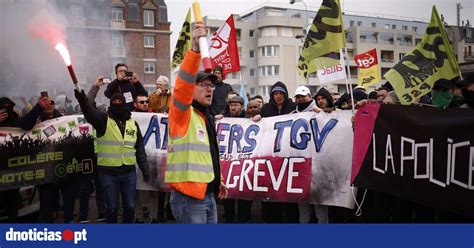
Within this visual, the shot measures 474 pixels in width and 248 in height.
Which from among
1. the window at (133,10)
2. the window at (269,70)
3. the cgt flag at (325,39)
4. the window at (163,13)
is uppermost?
the window at (269,70)

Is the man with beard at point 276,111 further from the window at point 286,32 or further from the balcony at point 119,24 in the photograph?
the window at point 286,32

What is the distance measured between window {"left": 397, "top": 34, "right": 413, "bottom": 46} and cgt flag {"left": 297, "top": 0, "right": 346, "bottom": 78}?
64.6m

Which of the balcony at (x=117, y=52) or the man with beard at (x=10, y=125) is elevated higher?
the balcony at (x=117, y=52)

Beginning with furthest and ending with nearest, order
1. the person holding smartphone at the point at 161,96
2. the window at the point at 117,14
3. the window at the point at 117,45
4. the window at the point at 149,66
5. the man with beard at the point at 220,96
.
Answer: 1. the window at the point at 149,66
2. the window at the point at 117,14
3. the window at the point at 117,45
4. the person holding smartphone at the point at 161,96
5. the man with beard at the point at 220,96

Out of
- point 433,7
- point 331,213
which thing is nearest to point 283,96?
point 331,213

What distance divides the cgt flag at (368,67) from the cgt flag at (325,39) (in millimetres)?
6636

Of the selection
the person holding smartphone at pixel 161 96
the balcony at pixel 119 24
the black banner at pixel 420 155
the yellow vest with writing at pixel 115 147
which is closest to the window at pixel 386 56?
the balcony at pixel 119 24

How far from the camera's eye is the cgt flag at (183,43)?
984cm

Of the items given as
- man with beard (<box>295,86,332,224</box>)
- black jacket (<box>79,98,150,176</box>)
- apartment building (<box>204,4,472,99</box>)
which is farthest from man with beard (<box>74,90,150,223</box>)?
apartment building (<box>204,4,472,99</box>)

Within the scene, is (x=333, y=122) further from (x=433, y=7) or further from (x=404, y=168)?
(x=433, y=7)

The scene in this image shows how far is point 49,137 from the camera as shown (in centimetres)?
695

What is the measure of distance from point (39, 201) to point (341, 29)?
15.6 ft

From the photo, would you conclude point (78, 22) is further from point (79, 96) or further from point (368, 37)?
point (368, 37)

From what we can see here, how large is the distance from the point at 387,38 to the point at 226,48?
2446 inches
